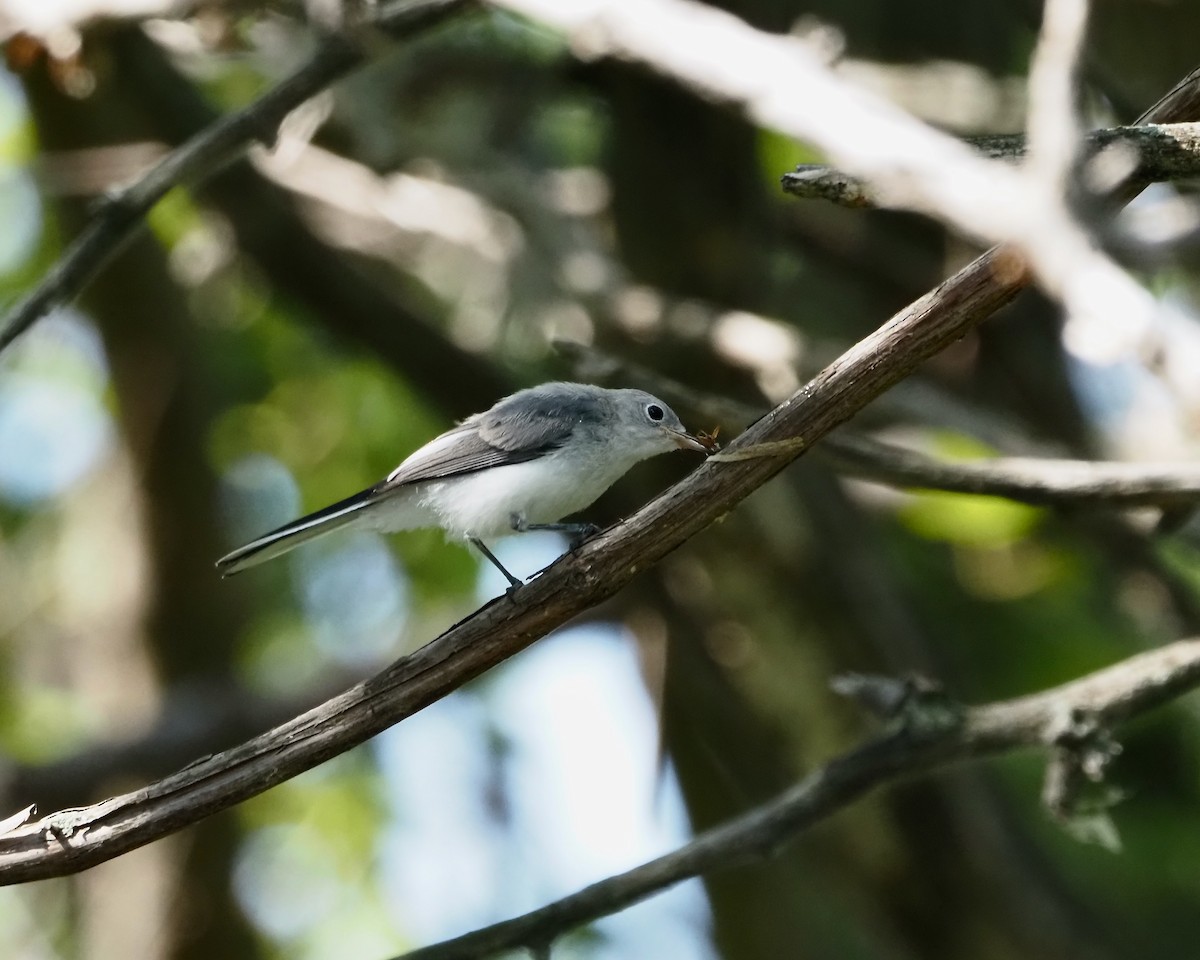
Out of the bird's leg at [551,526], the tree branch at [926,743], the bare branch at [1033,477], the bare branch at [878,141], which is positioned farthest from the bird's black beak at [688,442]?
the bare branch at [878,141]

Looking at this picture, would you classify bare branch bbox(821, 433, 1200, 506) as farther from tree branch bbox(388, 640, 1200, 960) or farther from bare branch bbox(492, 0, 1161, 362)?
bare branch bbox(492, 0, 1161, 362)

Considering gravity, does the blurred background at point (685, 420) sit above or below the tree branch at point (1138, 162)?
above

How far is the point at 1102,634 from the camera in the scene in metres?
6.85

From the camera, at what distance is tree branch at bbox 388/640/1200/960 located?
3836 millimetres

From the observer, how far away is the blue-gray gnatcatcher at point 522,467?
431 centimetres

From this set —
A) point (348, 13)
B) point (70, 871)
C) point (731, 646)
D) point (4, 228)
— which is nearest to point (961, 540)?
point (731, 646)

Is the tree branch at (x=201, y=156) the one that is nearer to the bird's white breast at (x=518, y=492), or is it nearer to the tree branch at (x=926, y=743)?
the bird's white breast at (x=518, y=492)

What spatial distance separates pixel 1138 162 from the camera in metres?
2.49

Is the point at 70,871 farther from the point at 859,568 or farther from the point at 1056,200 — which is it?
the point at 859,568

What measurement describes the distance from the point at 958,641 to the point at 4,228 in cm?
617

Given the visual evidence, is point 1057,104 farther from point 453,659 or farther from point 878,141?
point 453,659

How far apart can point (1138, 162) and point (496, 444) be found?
8.19ft

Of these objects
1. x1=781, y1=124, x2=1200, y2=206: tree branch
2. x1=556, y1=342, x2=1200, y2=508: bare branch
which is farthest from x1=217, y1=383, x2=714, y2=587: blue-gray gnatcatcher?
x1=781, y1=124, x2=1200, y2=206: tree branch

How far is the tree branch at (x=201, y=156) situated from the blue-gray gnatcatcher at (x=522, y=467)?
989mm
